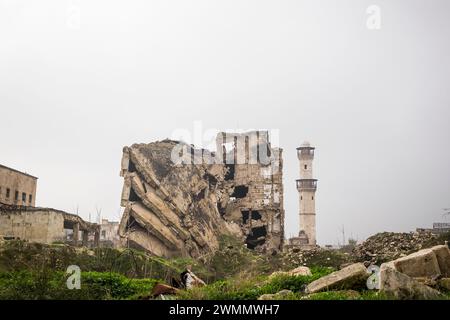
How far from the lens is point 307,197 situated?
2267 inches

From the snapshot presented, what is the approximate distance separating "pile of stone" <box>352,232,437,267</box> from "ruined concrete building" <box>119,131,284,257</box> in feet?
39.5

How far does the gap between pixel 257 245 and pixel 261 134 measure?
9654mm

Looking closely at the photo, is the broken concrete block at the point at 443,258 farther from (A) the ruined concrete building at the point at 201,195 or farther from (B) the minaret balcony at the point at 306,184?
(B) the minaret balcony at the point at 306,184

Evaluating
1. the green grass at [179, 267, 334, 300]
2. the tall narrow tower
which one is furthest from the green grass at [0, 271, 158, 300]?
the tall narrow tower

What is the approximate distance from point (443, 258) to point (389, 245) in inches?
657

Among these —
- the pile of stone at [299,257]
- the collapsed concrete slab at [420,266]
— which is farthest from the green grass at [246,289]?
the pile of stone at [299,257]

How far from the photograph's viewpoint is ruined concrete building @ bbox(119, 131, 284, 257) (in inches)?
1310

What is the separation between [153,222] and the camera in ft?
108

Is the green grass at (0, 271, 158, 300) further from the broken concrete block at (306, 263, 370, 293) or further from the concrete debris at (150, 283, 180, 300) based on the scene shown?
the broken concrete block at (306, 263, 370, 293)

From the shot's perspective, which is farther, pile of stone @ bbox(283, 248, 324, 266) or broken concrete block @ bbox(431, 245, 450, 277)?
pile of stone @ bbox(283, 248, 324, 266)

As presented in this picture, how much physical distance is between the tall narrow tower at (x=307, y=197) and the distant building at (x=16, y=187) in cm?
2983

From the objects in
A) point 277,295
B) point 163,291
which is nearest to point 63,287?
point 163,291
